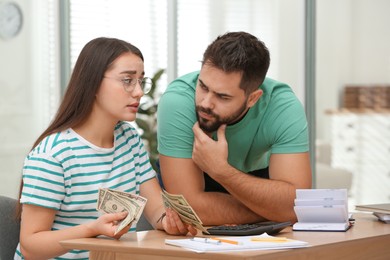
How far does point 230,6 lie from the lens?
20.3 feet

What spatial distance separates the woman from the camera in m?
2.76

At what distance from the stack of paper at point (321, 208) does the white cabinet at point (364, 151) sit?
262 centimetres

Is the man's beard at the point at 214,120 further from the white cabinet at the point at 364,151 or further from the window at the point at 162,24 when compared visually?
the window at the point at 162,24

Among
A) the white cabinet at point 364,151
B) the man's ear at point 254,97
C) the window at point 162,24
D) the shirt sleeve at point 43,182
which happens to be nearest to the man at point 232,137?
the man's ear at point 254,97

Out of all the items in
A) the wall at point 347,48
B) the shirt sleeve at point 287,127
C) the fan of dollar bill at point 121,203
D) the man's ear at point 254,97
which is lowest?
the fan of dollar bill at point 121,203

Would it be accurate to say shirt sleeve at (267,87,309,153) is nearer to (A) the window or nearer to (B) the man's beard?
(B) the man's beard

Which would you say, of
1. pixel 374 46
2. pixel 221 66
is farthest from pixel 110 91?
pixel 374 46

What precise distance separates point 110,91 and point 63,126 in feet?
0.64

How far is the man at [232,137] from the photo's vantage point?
3135 mm

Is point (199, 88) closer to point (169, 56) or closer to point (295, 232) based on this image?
point (295, 232)

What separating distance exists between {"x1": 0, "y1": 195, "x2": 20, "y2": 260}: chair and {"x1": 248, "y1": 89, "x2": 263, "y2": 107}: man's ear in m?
0.94

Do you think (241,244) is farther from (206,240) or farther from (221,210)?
(221,210)

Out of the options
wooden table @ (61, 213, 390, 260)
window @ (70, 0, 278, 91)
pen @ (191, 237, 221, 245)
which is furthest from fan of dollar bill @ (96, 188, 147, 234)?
window @ (70, 0, 278, 91)

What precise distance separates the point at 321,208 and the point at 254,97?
23.0 inches
